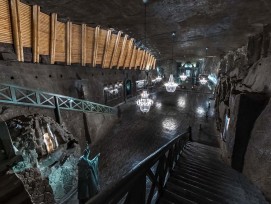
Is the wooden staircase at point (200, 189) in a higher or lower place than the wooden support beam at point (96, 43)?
lower

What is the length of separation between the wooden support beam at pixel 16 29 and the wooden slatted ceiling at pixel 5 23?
18cm

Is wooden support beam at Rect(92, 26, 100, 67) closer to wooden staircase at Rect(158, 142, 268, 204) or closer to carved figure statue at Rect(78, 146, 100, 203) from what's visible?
carved figure statue at Rect(78, 146, 100, 203)

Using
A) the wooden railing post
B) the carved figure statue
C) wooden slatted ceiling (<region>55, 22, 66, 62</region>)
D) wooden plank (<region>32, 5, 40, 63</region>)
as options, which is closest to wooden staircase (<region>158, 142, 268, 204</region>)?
the wooden railing post

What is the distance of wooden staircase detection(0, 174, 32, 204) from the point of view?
68.4 inches

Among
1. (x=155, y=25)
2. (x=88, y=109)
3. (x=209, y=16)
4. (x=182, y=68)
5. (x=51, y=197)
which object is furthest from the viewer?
(x=182, y=68)

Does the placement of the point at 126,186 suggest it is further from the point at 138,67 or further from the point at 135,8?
the point at 138,67

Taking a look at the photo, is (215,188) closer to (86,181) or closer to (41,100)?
(86,181)

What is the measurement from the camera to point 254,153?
4.88m

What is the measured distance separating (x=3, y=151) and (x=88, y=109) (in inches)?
316

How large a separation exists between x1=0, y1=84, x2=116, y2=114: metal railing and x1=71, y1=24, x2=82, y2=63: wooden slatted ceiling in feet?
10.8

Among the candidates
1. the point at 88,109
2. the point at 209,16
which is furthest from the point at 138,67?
the point at 209,16

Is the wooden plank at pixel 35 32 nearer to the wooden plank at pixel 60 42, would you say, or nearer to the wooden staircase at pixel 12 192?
the wooden plank at pixel 60 42

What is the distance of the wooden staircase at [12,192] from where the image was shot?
5.70 ft

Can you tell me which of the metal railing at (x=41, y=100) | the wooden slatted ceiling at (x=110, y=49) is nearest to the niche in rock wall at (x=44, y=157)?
the metal railing at (x=41, y=100)
